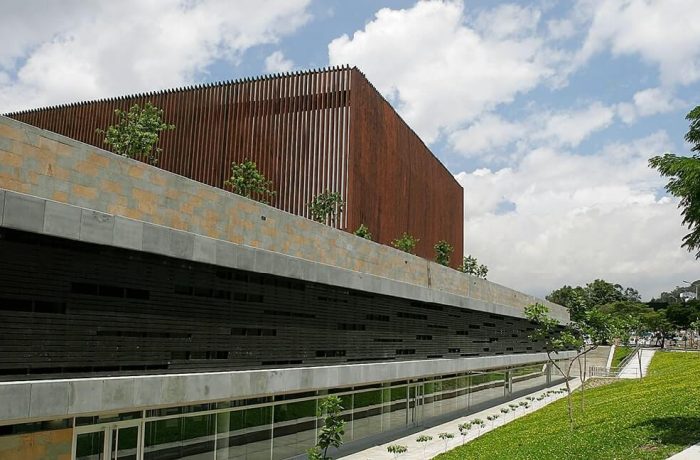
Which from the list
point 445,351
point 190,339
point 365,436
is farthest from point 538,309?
point 190,339

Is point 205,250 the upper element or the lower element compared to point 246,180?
lower

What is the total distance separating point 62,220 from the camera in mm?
11766

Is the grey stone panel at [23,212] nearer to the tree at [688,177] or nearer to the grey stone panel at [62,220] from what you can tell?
the grey stone panel at [62,220]

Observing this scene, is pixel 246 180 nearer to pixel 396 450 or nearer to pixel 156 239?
pixel 396 450

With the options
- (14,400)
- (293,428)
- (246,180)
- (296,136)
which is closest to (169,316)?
(14,400)

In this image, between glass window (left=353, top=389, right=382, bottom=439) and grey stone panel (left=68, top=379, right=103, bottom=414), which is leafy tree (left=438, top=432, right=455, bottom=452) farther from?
grey stone panel (left=68, top=379, right=103, bottom=414)

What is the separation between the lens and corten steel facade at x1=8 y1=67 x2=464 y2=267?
4356 cm

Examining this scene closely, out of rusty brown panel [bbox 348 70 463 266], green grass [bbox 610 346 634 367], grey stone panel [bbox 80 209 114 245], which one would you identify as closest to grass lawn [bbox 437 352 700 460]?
grey stone panel [bbox 80 209 114 245]

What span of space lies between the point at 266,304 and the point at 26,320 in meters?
7.56

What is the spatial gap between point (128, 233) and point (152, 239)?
2.21 feet

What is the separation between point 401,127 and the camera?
174 feet

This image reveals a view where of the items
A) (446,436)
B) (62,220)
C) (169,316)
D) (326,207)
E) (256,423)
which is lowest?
(446,436)

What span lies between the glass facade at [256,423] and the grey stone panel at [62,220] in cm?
419

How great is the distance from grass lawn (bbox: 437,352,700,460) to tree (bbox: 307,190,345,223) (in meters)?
17.2
